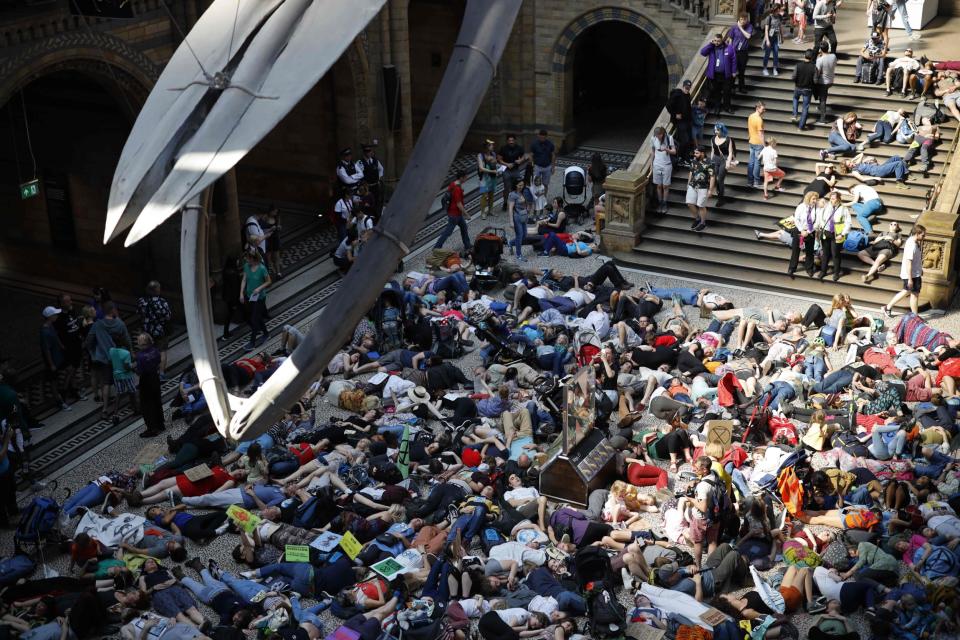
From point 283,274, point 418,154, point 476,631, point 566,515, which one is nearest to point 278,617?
point 476,631

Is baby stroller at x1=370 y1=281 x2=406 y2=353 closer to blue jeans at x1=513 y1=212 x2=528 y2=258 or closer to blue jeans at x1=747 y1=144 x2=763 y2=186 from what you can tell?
blue jeans at x1=513 y1=212 x2=528 y2=258

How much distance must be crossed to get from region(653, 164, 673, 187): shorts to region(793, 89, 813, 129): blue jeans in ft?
10.0

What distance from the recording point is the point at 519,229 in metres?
24.4

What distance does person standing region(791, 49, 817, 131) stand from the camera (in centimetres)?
2555

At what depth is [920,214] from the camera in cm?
2319

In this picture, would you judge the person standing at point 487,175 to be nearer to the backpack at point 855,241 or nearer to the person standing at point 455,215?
the person standing at point 455,215

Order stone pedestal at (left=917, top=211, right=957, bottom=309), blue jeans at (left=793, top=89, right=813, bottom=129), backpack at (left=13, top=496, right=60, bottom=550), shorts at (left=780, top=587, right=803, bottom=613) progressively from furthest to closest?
blue jeans at (left=793, top=89, right=813, bottom=129) → stone pedestal at (left=917, top=211, right=957, bottom=309) → backpack at (left=13, top=496, right=60, bottom=550) → shorts at (left=780, top=587, right=803, bottom=613)

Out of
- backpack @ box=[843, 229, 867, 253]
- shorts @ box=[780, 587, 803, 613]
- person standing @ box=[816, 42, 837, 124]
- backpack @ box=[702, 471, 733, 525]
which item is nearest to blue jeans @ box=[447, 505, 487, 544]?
backpack @ box=[702, 471, 733, 525]

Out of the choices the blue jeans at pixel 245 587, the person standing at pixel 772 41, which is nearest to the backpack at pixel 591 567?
the blue jeans at pixel 245 587

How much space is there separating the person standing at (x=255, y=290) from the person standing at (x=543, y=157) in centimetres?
704

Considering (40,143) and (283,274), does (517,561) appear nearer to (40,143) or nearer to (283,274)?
(283,274)

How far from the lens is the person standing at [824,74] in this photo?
2555cm

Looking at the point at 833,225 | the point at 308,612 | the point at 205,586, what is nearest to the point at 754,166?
the point at 833,225

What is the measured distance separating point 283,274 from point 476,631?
11.8 metres
